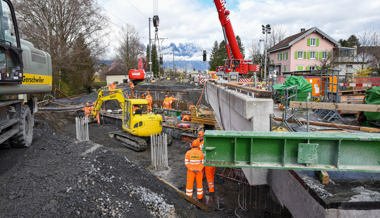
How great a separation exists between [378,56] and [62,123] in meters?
35.1

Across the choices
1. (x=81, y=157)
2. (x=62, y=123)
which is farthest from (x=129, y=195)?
(x=62, y=123)

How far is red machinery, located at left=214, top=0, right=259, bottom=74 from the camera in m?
17.1

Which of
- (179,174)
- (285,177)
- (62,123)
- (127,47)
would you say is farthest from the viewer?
(127,47)

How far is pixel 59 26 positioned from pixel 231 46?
66.4 ft

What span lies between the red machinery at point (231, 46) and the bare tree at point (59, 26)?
1610 centimetres

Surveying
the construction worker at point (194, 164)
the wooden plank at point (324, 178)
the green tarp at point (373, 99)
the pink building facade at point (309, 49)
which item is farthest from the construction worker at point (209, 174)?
the pink building facade at point (309, 49)

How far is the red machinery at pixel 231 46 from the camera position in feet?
56.1

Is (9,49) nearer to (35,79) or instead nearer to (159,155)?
(35,79)

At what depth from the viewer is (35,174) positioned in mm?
5391

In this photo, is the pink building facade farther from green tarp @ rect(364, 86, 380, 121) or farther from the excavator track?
the excavator track

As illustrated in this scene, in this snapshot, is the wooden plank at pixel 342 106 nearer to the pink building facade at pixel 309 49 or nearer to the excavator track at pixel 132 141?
the excavator track at pixel 132 141

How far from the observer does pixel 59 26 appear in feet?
89.5

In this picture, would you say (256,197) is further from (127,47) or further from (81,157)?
(127,47)

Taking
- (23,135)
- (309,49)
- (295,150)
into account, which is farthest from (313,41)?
(23,135)
